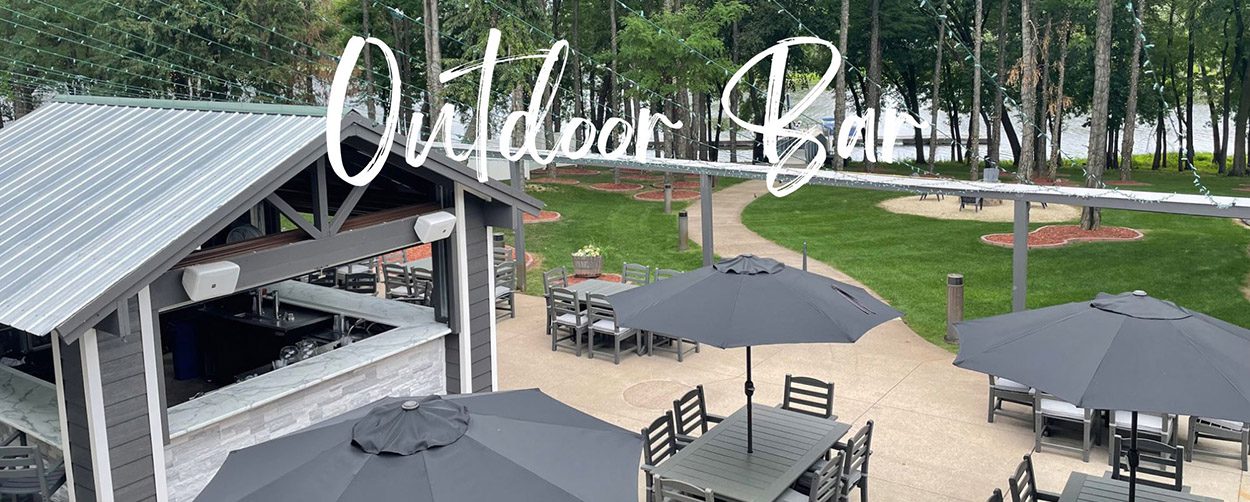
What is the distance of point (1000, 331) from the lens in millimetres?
7434

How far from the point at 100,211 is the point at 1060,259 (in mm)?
18459

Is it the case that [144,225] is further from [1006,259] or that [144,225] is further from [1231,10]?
[1231,10]

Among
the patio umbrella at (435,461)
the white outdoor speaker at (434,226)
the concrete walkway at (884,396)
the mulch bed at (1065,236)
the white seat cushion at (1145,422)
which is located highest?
the white outdoor speaker at (434,226)

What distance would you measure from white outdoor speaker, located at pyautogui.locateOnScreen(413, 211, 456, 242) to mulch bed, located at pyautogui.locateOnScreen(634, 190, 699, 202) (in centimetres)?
2202

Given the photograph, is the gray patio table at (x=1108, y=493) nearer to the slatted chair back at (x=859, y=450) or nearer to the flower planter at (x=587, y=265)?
the slatted chair back at (x=859, y=450)

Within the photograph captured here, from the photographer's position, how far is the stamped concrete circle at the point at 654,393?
1209 cm

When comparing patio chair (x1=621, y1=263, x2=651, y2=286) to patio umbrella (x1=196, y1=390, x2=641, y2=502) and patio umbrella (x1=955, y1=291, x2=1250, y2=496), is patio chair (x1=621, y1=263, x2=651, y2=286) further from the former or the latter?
patio umbrella (x1=196, y1=390, x2=641, y2=502)

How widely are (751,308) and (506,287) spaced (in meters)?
8.80

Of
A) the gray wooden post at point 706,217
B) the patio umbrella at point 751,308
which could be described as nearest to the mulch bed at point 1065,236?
the gray wooden post at point 706,217

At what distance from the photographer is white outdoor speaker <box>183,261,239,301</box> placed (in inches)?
324

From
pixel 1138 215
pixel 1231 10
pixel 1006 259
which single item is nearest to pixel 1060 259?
pixel 1006 259

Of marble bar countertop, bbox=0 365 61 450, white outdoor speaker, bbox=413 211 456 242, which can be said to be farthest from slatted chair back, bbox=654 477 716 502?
marble bar countertop, bbox=0 365 61 450

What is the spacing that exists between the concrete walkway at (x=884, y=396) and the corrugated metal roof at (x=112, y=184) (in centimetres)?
496

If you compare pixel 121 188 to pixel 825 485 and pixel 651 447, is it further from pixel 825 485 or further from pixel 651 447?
pixel 825 485
